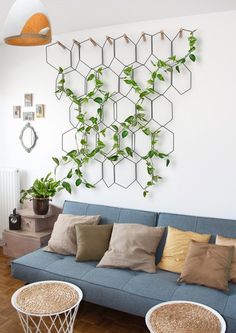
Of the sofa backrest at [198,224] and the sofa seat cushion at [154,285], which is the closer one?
the sofa seat cushion at [154,285]

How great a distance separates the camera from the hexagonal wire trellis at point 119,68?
3139 mm

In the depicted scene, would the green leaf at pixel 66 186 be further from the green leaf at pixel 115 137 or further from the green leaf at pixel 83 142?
the green leaf at pixel 115 137

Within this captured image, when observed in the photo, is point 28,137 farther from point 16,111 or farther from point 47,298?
point 47,298

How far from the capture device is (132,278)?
8.64 feet

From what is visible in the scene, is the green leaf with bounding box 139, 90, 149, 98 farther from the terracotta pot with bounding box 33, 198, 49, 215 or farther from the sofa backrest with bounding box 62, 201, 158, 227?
the terracotta pot with bounding box 33, 198, 49, 215

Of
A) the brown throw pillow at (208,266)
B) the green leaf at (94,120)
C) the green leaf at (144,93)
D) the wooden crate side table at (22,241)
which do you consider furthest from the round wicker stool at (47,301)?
the green leaf at (144,93)

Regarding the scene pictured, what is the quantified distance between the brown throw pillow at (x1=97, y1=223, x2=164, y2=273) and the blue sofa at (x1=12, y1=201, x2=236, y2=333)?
0.06m

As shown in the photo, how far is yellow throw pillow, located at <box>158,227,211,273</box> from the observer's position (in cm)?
276

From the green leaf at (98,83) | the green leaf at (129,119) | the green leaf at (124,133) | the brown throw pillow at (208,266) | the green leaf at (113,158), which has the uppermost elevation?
the green leaf at (98,83)

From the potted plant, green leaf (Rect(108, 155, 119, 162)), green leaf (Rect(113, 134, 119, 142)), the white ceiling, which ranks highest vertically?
the white ceiling

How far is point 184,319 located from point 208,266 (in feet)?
1.94

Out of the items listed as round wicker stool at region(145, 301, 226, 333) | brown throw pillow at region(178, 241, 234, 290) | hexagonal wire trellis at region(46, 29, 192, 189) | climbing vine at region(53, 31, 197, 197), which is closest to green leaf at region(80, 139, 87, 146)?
climbing vine at region(53, 31, 197, 197)

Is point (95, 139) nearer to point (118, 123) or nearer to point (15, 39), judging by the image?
point (118, 123)

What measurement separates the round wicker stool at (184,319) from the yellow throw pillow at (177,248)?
61 centimetres
